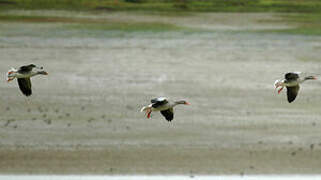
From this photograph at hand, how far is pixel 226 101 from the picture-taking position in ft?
101

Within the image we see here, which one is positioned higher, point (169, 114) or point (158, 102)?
point (169, 114)

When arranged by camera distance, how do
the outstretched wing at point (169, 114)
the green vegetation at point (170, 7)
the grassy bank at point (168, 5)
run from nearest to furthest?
the outstretched wing at point (169, 114) → the green vegetation at point (170, 7) → the grassy bank at point (168, 5)

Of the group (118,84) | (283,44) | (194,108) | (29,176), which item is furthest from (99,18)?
(29,176)

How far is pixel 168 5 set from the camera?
68.6 meters

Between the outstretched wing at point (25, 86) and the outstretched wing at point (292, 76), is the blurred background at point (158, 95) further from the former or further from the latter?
the outstretched wing at point (292, 76)

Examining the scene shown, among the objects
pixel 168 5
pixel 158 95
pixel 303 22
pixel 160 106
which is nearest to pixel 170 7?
pixel 168 5

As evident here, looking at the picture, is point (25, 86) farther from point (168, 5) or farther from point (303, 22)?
point (168, 5)

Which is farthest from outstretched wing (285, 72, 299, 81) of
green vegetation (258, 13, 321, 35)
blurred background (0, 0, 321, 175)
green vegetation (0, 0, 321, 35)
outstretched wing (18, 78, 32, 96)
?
green vegetation (0, 0, 321, 35)

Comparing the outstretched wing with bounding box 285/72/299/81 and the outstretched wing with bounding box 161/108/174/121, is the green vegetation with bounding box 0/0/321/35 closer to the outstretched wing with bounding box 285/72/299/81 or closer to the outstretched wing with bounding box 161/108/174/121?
the outstretched wing with bounding box 161/108/174/121

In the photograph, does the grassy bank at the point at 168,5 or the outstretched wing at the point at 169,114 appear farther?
the grassy bank at the point at 168,5

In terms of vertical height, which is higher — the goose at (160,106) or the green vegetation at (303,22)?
the green vegetation at (303,22)

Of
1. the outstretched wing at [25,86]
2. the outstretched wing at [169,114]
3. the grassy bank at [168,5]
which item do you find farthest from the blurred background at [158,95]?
the outstretched wing at [25,86]

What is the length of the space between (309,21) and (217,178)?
37.9 m

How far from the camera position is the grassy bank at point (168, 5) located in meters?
66.1
